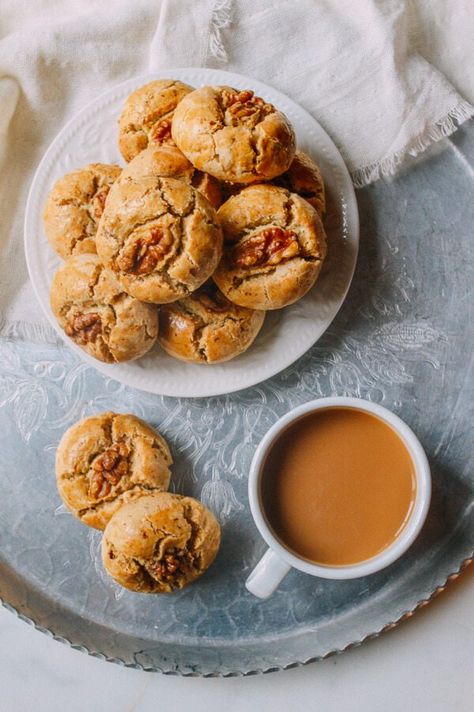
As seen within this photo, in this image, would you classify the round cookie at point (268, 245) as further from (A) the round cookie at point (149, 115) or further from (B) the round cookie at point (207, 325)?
Result: (A) the round cookie at point (149, 115)

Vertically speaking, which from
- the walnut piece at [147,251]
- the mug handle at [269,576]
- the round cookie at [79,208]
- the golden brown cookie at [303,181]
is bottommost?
the mug handle at [269,576]

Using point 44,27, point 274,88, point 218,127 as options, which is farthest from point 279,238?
point 44,27

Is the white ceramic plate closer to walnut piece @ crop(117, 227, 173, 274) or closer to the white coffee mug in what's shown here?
the white coffee mug

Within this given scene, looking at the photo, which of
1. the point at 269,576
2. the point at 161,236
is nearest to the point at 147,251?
the point at 161,236

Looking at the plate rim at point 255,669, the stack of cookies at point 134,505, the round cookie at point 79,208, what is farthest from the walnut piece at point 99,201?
the plate rim at point 255,669

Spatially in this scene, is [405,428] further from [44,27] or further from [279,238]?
[44,27]

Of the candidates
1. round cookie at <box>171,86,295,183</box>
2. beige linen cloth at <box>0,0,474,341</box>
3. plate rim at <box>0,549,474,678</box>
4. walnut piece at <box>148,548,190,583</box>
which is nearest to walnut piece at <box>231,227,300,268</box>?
round cookie at <box>171,86,295,183</box>
